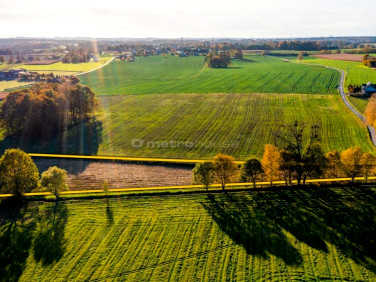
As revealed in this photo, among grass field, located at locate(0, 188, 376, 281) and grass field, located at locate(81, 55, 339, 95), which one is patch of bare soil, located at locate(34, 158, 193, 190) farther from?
grass field, located at locate(81, 55, 339, 95)

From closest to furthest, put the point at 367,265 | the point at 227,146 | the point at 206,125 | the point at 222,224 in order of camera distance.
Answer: the point at 367,265
the point at 222,224
the point at 227,146
the point at 206,125

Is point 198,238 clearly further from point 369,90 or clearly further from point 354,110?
point 369,90

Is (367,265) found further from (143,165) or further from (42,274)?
(143,165)

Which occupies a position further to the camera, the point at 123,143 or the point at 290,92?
the point at 290,92

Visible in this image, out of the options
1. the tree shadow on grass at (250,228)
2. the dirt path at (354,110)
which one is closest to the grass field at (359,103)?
the dirt path at (354,110)

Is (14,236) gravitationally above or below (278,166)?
below

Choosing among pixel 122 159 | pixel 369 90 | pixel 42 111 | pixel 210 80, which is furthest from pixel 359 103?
pixel 42 111

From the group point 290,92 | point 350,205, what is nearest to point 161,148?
point 350,205

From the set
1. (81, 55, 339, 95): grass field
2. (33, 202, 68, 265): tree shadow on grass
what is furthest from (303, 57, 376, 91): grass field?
(33, 202, 68, 265): tree shadow on grass
